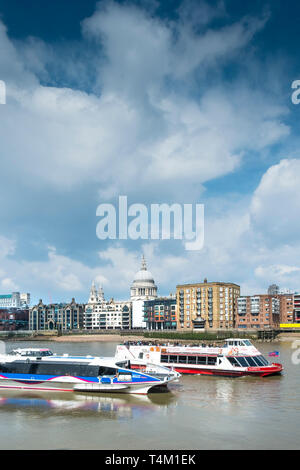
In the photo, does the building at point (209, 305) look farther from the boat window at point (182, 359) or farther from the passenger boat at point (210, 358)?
the boat window at point (182, 359)

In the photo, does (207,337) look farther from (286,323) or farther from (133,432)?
(133,432)

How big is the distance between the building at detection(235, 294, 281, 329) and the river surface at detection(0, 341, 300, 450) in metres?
124

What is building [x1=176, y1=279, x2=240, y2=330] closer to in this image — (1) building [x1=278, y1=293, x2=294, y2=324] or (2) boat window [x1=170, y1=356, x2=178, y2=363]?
(1) building [x1=278, y1=293, x2=294, y2=324]

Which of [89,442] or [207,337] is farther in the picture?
[207,337]

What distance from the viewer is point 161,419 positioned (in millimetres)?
34781

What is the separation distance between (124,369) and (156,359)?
17.5 m

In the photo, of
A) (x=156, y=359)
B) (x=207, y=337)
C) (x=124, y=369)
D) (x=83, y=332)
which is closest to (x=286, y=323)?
(x=207, y=337)

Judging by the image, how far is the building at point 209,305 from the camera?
17175cm

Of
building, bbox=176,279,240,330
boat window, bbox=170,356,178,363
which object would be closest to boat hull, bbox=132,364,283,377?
boat window, bbox=170,356,178,363

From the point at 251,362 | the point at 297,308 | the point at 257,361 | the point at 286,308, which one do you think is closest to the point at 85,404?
the point at 251,362
